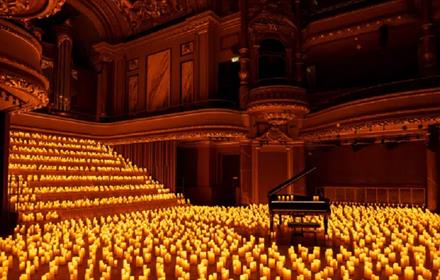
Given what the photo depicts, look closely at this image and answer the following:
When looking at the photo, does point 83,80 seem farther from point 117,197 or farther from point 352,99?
point 352,99

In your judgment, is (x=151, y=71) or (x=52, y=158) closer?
(x=52, y=158)

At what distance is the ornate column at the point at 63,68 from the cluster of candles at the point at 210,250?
377 inches

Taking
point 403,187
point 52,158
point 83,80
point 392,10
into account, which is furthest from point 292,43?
point 83,80

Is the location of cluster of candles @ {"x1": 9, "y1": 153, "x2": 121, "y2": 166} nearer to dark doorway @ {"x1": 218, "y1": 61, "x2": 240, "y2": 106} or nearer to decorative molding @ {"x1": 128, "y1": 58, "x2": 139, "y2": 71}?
dark doorway @ {"x1": 218, "y1": 61, "x2": 240, "y2": 106}

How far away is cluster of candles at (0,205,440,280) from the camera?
5.62m

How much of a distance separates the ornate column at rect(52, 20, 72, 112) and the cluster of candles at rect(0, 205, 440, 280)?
31.4 feet

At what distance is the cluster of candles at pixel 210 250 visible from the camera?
5625mm

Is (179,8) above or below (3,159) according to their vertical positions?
above

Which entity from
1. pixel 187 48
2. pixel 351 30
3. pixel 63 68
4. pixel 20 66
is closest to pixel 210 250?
pixel 20 66

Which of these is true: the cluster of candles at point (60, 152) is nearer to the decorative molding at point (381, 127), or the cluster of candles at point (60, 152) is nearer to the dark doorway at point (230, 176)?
the dark doorway at point (230, 176)

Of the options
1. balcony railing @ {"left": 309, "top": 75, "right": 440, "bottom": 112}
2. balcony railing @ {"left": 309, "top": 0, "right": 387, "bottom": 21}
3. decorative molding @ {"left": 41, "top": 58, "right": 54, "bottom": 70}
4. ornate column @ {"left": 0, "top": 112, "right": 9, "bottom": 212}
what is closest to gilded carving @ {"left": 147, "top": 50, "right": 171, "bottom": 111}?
decorative molding @ {"left": 41, "top": 58, "right": 54, "bottom": 70}

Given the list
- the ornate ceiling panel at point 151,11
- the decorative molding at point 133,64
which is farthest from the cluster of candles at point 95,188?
the ornate ceiling panel at point 151,11

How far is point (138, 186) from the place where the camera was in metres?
14.1

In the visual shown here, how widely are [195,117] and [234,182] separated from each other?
5372 mm
